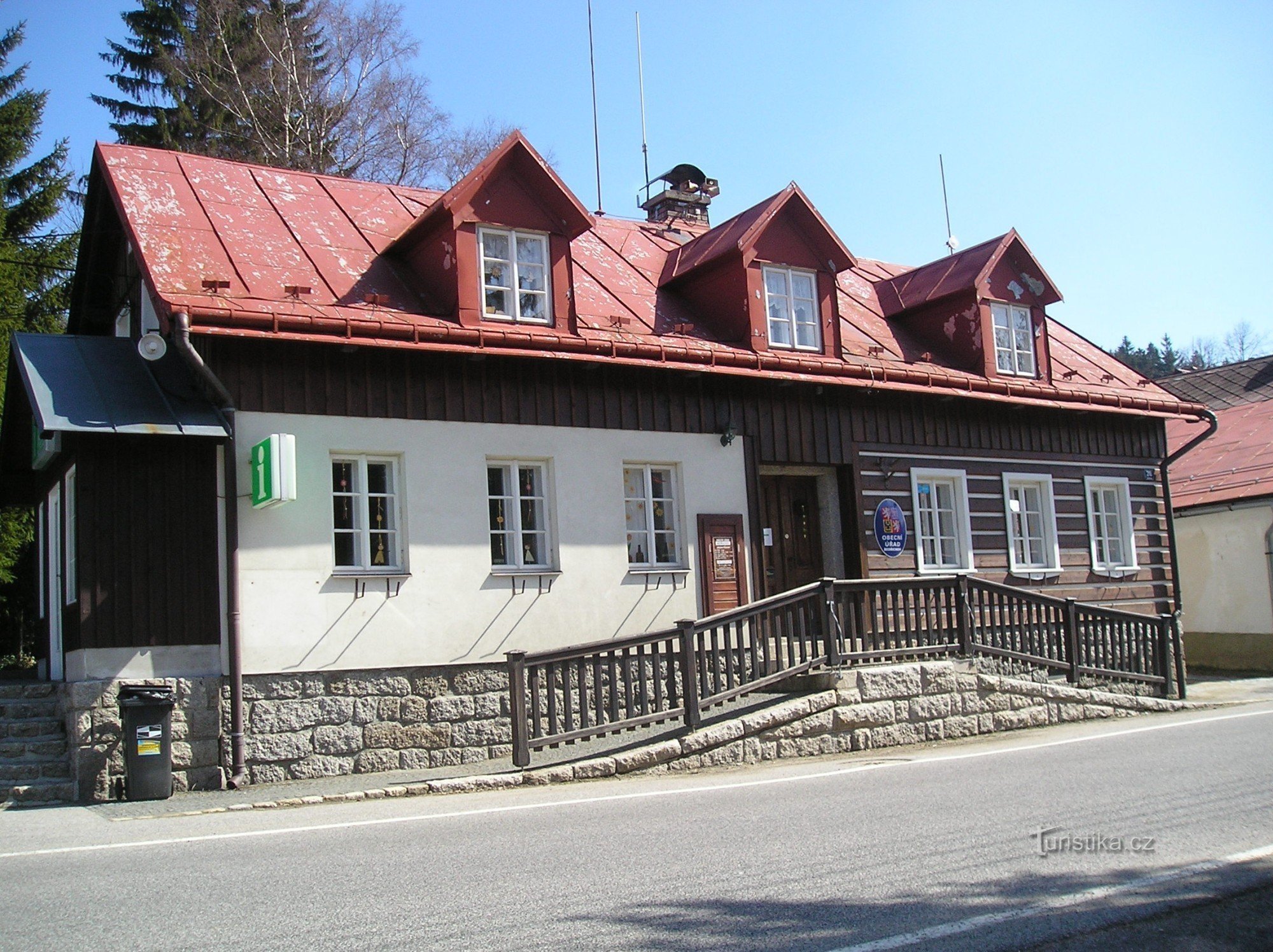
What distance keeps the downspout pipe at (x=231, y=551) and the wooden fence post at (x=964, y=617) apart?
837 cm

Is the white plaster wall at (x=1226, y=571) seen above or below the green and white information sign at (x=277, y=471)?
below

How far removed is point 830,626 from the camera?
1379 cm

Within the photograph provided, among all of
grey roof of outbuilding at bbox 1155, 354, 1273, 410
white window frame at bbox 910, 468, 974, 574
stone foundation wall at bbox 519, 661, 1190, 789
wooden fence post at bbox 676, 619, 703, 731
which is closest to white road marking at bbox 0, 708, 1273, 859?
stone foundation wall at bbox 519, 661, 1190, 789

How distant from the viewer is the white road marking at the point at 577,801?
8492 millimetres

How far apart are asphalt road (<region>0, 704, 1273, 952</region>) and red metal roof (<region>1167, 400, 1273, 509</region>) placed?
616 inches

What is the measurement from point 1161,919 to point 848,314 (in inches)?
595

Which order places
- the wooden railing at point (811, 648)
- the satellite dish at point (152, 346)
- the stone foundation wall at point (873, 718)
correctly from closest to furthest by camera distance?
the stone foundation wall at point (873, 718)
the wooden railing at point (811, 648)
the satellite dish at point (152, 346)

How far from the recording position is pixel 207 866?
739cm

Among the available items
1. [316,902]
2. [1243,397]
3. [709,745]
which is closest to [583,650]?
[709,745]

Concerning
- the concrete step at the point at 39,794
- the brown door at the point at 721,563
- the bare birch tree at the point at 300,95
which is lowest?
the concrete step at the point at 39,794

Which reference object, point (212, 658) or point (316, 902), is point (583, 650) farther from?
point (316, 902)

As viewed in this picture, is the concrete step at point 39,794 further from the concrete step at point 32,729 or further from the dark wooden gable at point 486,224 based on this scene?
the dark wooden gable at point 486,224

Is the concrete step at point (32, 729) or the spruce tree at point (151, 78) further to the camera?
the spruce tree at point (151, 78)

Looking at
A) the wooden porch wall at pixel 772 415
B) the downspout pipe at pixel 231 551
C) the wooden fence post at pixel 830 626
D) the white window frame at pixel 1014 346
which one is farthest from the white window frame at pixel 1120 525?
the downspout pipe at pixel 231 551
